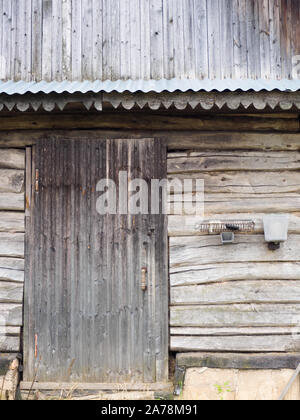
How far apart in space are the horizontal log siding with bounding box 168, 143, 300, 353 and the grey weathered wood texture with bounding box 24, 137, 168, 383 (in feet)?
0.74

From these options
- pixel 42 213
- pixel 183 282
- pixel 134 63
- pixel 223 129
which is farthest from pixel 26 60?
pixel 183 282

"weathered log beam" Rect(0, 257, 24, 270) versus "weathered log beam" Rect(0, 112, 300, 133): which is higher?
"weathered log beam" Rect(0, 112, 300, 133)

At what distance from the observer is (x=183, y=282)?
520cm

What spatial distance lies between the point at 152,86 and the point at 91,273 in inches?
86.1

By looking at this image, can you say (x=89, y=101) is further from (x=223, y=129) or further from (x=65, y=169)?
(x=223, y=129)

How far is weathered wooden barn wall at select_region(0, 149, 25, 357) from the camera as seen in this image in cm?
520

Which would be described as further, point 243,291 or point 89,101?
point 243,291

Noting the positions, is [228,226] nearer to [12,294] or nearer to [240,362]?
[240,362]

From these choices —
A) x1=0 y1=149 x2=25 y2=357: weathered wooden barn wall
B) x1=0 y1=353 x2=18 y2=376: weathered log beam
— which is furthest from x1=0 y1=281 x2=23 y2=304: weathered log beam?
x1=0 y1=353 x2=18 y2=376: weathered log beam

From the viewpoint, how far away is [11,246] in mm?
5293

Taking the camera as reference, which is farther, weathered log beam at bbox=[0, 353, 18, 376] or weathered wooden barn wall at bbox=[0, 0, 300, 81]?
weathered wooden barn wall at bbox=[0, 0, 300, 81]

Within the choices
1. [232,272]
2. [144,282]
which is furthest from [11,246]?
[232,272]

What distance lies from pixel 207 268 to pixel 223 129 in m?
1.63

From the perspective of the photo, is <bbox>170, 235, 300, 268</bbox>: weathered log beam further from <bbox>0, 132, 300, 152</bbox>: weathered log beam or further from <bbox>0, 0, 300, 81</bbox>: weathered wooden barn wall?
<bbox>0, 0, 300, 81</bbox>: weathered wooden barn wall
